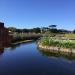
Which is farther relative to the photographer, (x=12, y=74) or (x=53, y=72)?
(x=53, y=72)

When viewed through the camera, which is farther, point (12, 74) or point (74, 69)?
point (74, 69)

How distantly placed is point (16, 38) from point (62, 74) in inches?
2329

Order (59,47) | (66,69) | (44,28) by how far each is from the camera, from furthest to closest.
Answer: (44,28)
(59,47)
(66,69)

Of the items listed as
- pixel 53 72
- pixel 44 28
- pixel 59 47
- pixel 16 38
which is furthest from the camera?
pixel 44 28

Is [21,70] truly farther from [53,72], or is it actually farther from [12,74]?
[53,72]

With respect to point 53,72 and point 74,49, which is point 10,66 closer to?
point 53,72

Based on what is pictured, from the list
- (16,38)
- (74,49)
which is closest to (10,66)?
(74,49)

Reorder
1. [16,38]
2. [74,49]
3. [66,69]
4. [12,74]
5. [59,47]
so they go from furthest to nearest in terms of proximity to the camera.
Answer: [16,38] < [59,47] < [74,49] < [66,69] < [12,74]

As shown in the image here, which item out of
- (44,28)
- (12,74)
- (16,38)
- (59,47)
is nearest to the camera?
(12,74)

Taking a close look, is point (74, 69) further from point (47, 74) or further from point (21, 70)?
point (21, 70)

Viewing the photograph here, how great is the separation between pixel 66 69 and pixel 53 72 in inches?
116

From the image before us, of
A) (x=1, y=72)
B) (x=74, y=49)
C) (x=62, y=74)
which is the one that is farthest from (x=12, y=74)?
(x=74, y=49)

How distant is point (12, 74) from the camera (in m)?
26.3

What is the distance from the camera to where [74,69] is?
1194 inches
